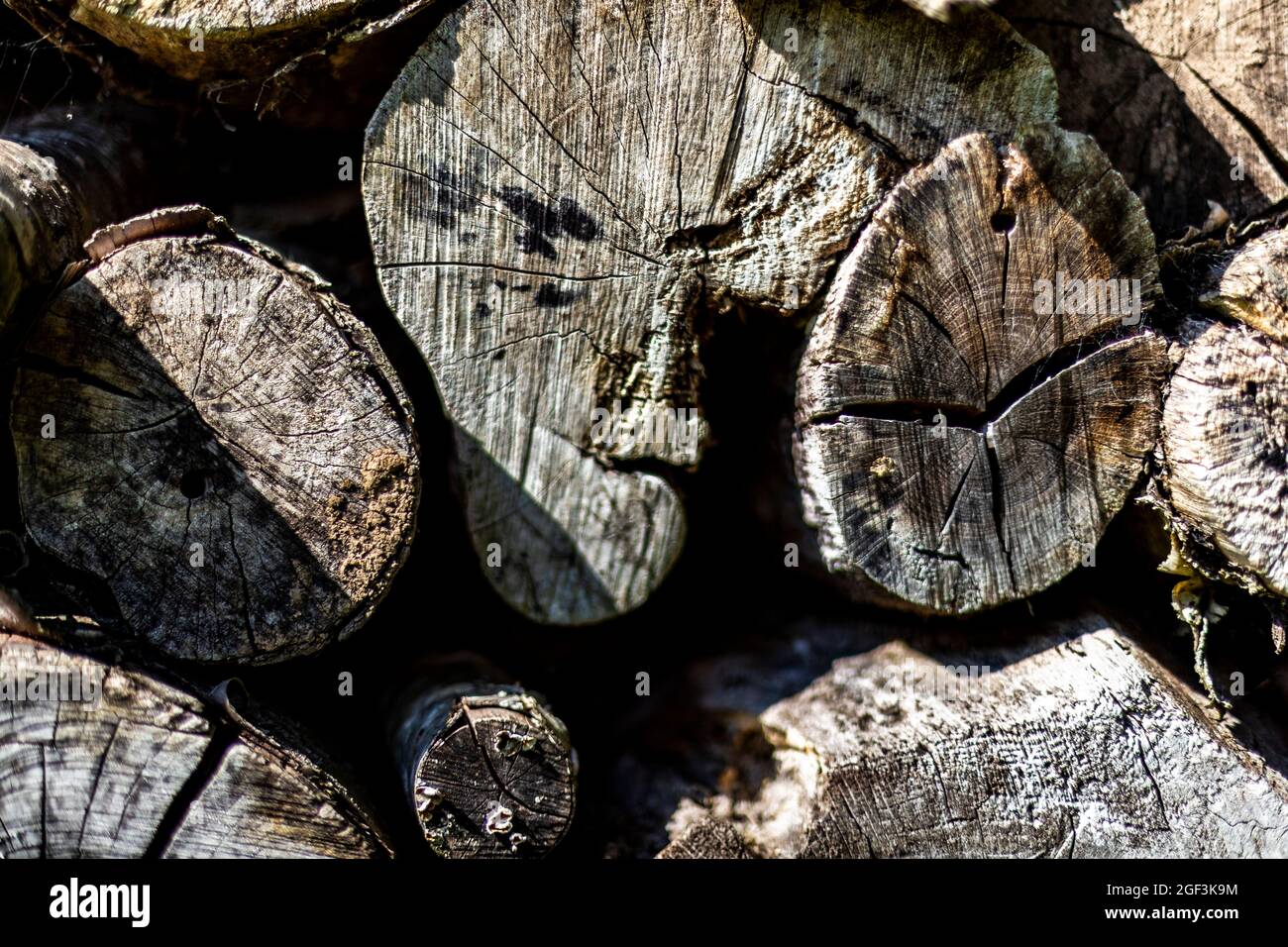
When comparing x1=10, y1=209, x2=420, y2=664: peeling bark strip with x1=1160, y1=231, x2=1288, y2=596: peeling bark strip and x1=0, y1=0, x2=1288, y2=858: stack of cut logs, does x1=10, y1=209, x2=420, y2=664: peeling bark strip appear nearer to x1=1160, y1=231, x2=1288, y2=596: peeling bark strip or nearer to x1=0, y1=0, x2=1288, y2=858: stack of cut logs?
x1=0, y1=0, x2=1288, y2=858: stack of cut logs

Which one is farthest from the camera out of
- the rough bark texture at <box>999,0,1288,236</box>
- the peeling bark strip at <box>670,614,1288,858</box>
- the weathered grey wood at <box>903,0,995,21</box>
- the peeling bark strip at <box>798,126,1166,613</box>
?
the rough bark texture at <box>999,0,1288,236</box>

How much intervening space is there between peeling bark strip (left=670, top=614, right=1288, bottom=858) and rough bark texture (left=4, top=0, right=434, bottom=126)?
1755mm

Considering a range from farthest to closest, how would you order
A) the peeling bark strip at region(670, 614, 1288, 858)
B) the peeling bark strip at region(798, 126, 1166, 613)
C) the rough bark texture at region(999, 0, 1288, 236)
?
the rough bark texture at region(999, 0, 1288, 236)
the peeling bark strip at region(670, 614, 1288, 858)
the peeling bark strip at region(798, 126, 1166, 613)

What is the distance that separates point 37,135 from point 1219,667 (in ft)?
9.61

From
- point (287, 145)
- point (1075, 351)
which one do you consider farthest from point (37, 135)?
point (1075, 351)

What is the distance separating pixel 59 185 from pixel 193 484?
28.3 inches

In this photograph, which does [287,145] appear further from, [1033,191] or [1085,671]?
[1085,671]

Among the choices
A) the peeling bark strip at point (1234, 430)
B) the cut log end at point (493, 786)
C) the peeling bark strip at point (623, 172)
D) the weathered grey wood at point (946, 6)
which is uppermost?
the weathered grey wood at point (946, 6)

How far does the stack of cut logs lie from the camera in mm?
1919

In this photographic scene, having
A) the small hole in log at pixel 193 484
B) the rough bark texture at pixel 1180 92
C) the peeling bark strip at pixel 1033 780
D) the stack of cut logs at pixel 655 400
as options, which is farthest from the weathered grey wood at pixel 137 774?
the rough bark texture at pixel 1180 92

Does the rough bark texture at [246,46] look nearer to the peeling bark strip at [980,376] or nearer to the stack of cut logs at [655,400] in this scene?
the stack of cut logs at [655,400]

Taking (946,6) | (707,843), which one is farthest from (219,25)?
(707,843)

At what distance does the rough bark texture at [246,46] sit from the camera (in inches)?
77.4

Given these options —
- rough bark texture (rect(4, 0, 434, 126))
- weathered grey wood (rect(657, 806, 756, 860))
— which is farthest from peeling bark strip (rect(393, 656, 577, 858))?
rough bark texture (rect(4, 0, 434, 126))
